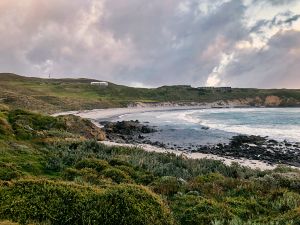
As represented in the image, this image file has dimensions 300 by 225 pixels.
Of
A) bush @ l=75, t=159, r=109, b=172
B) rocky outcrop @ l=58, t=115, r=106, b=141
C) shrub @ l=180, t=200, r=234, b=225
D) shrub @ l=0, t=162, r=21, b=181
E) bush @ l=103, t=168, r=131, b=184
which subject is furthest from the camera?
rocky outcrop @ l=58, t=115, r=106, b=141

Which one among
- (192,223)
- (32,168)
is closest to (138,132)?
(32,168)

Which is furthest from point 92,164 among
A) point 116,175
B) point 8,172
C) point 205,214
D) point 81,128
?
point 81,128

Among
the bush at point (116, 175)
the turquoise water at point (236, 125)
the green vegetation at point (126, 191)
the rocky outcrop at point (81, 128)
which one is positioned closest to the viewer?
the green vegetation at point (126, 191)

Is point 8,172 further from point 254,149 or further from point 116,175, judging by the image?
point 254,149

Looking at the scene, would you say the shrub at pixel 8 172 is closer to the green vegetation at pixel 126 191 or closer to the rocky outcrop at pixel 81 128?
the green vegetation at pixel 126 191

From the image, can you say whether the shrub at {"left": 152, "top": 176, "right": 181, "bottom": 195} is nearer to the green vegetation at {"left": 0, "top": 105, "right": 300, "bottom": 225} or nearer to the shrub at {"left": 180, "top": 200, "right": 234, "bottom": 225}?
the green vegetation at {"left": 0, "top": 105, "right": 300, "bottom": 225}

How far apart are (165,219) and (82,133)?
34.1 meters

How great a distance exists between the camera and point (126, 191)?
11047 millimetres

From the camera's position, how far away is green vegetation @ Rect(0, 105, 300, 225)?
1041 centimetres

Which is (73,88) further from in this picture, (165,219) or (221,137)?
(165,219)

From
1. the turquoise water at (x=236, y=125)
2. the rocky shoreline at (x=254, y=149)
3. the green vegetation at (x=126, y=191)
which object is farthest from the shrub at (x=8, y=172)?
the turquoise water at (x=236, y=125)

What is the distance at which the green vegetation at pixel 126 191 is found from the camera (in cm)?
1041

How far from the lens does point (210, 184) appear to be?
56.5ft

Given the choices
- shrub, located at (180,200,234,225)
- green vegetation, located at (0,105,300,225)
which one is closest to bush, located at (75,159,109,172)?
green vegetation, located at (0,105,300,225)
